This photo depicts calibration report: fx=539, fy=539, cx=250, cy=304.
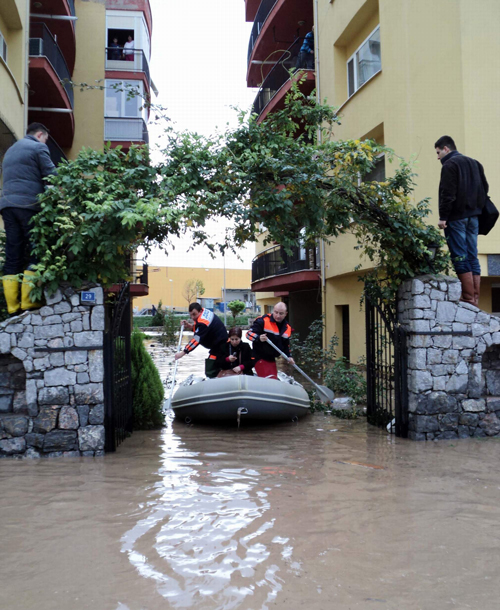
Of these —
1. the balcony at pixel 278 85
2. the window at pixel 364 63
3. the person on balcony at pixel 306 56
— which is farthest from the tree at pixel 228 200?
the person on balcony at pixel 306 56

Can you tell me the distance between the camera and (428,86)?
1028 centimetres

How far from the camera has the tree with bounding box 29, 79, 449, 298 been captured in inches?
233

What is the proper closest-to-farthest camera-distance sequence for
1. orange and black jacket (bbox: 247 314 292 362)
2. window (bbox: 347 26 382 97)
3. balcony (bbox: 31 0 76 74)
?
1. orange and black jacket (bbox: 247 314 292 362)
2. window (bbox: 347 26 382 97)
3. balcony (bbox: 31 0 76 74)

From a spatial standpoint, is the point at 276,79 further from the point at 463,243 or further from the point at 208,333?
the point at 463,243

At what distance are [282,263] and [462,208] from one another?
28.7 feet

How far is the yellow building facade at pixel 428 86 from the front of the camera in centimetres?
970

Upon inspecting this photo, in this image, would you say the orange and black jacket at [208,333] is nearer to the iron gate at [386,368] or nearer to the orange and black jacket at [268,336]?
the orange and black jacket at [268,336]

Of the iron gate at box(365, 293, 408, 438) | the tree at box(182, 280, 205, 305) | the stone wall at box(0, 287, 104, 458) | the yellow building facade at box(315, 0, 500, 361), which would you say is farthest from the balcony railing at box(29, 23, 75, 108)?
the tree at box(182, 280, 205, 305)

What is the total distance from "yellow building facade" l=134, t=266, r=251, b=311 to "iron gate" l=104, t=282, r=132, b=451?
182 feet

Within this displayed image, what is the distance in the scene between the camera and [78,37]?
1902cm

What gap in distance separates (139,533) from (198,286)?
58.3 meters

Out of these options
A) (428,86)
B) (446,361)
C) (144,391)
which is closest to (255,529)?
(446,361)

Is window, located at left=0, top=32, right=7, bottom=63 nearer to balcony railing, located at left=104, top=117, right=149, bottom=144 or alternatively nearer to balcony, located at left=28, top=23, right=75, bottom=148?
balcony, located at left=28, top=23, right=75, bottom=148

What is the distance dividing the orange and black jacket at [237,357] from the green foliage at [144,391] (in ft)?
4.00
